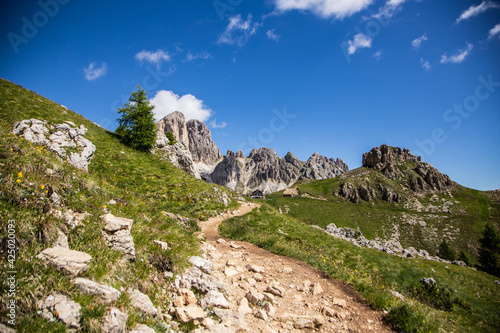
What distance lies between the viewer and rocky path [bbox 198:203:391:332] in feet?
20.2

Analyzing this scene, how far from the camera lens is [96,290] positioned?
13.3ft

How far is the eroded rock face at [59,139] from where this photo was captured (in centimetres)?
1758

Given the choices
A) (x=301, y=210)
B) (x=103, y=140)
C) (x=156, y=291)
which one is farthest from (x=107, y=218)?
(x=301, y=210)

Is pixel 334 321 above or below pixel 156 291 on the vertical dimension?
below

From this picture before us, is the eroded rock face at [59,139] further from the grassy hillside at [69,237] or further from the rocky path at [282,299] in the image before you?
the rocky path at [282,299]

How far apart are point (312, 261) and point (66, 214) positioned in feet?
37.7

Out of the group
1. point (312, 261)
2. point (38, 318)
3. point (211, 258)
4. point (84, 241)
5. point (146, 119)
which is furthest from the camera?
point (146, 119)

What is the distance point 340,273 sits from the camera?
10719 millimetres

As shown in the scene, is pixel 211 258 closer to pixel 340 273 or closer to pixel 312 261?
pixel 312 261

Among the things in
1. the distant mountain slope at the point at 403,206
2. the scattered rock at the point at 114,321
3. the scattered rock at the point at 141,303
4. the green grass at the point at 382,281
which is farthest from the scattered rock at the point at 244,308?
the distant mountain slope at the point at 403,206

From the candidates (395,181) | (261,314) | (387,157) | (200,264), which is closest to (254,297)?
(261,314)

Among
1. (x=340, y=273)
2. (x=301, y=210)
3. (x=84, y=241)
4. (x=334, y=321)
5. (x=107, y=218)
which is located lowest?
(x=334, y=321)

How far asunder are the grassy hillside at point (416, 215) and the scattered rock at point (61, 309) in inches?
4021

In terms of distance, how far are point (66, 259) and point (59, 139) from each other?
21.6 meters
